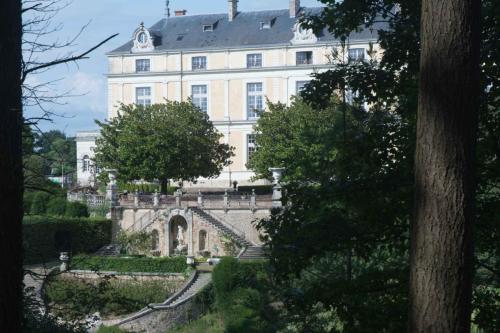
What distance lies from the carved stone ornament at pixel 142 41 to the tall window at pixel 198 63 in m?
2.53

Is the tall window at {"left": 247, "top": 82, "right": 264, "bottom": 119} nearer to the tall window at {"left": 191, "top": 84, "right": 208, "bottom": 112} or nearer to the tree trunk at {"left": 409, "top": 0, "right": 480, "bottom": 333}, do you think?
the tall window at {"left": 191, "top": 84, "right": 208, "bottom": 112}

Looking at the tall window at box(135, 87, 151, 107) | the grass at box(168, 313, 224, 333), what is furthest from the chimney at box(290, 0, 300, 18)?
the grass at box(168, 313, 224, 333)

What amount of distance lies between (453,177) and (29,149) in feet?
9.34

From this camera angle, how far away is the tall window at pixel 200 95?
155ft

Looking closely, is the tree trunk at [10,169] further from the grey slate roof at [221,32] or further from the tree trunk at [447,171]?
the grey slate roof at [221,32]

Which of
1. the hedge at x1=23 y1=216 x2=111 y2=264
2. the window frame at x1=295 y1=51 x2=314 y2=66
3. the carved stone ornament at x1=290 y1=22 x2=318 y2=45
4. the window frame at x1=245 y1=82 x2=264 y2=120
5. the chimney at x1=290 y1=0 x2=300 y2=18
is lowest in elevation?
the hedge at x1=23 y1=216 x2=111 y2=264

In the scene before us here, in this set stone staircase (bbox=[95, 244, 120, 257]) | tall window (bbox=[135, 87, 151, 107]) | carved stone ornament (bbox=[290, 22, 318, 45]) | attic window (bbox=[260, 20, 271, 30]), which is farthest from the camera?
tall window (bbox=[135, 87, 151, 107])

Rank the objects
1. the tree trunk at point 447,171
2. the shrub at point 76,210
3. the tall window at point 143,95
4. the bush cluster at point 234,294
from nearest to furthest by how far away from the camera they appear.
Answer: the tree trunk at point 447,171, the bush cluster at point 234,294, the shrub at point 76,210, the tall window at point 143,95

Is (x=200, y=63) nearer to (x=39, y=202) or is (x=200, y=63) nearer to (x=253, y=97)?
(x=253, y=97)

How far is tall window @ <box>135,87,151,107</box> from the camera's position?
47812mm

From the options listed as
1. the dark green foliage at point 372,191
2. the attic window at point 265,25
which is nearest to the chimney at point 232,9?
the attic window at point 265,25

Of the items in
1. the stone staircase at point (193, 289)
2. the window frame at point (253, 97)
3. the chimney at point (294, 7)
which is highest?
the chimney at point (294, 7)

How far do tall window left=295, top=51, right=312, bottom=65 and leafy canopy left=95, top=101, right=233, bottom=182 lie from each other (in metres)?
7.44

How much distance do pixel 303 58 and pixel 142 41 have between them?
32.0 feet
